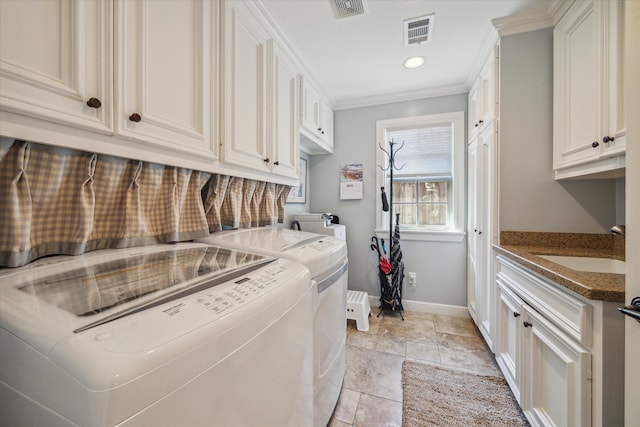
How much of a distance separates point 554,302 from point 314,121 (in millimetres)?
2203

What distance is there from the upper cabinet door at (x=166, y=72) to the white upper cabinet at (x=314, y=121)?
1.05 meters

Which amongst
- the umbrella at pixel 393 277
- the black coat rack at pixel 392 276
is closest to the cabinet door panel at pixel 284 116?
the black coat rack at pixel 392 276

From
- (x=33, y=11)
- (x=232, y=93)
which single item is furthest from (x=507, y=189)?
(x=33, y=11)

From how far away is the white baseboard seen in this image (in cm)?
268

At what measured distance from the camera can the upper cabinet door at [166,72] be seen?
865 mm

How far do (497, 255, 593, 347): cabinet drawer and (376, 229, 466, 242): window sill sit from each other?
113 centimetres

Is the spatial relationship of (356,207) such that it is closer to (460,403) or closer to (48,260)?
(460,403)

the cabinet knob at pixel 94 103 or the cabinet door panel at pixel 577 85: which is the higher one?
the cabinet door panel at pixel 577 85

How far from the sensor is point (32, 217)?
779 mm

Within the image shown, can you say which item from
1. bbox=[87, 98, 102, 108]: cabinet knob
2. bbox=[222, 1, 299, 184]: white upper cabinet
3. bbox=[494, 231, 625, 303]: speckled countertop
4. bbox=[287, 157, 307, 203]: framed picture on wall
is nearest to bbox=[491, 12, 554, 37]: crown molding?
bbox=[494, 231, 625, 303]: speckled countertop

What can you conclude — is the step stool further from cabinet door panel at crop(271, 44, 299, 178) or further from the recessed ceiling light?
the recessed ceiling light

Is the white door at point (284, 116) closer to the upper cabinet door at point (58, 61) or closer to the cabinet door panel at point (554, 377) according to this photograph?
the upper cabinet door at point (58, 61)

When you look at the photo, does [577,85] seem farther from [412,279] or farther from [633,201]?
[412,279]

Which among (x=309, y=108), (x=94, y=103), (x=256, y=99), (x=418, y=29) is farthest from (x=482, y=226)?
(x=94, y=103)
